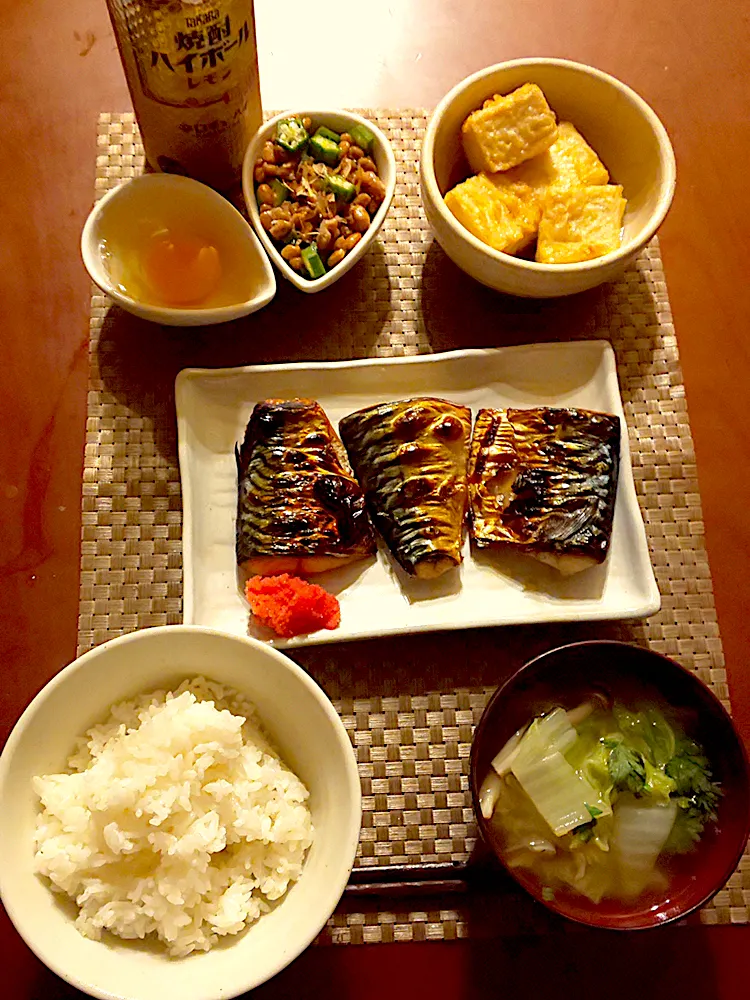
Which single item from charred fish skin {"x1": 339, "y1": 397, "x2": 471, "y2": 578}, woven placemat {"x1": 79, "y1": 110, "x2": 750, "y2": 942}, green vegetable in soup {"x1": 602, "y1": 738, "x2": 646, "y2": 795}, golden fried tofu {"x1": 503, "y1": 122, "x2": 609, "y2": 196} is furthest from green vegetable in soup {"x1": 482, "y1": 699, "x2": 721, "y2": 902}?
golden fried tofu {"x1": 503, "y1": 122, "x2": 609, "y2": 196}

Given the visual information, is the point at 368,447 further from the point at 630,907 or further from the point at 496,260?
the point at 630,907

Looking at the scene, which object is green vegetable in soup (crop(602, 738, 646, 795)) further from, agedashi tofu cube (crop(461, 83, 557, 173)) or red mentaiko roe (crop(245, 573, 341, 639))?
agedashi tofu cube (crop(461, 83, 557, 173))

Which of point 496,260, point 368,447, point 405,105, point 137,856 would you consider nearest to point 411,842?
point 137,856

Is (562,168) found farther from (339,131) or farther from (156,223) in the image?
(156,223)

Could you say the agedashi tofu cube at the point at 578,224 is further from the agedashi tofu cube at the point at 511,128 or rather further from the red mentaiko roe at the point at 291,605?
the red mentaiko roe at the point at 291,605

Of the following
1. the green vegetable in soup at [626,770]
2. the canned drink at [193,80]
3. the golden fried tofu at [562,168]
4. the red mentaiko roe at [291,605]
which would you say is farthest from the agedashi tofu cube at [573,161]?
the green vegetable in soup at [626,770]
